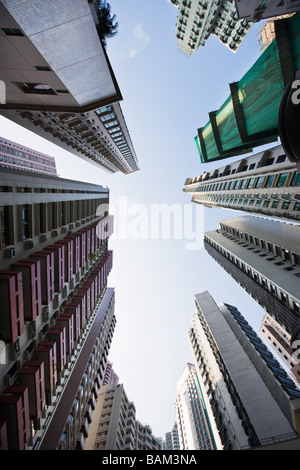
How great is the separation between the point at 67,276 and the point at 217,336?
211 ft

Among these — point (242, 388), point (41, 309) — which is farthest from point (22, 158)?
point (242, 388)

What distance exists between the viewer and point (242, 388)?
52.1 m

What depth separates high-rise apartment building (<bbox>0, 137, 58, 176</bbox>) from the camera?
74938mm

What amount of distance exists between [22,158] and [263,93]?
87.0m

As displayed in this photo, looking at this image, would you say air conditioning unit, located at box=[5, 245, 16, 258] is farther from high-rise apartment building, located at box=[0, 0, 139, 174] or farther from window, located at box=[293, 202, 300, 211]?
window, located at box=[293, 202, 300, 211]

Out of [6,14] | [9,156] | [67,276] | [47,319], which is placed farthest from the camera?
[9,156]

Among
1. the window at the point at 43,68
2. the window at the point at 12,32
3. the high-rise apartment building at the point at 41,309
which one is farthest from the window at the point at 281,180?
the window at the point at 12,32

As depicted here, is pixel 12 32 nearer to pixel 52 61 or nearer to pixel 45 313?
pixel 52 61

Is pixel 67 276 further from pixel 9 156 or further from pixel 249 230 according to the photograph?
pixel 9 156

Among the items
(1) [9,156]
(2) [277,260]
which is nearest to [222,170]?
(2) [277,260]

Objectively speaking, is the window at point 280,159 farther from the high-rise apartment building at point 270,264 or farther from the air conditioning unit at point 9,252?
the air conditioning unit at point 9,252

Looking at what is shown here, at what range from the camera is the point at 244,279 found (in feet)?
200

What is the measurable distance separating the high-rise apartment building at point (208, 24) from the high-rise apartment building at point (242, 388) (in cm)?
9278
